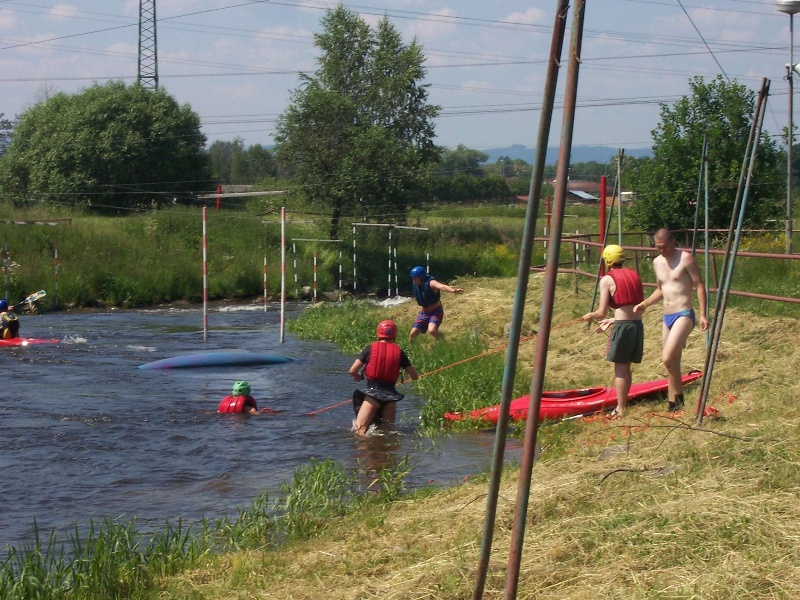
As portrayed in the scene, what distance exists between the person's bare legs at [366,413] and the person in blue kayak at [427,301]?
5115 mm

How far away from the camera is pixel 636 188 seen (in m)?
29.4

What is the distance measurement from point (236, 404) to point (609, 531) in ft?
26.2

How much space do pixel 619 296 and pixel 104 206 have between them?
37.4 m

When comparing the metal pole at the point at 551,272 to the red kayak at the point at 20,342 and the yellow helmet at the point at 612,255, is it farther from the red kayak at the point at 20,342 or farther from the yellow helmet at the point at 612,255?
the red kayak at the point at 20,342

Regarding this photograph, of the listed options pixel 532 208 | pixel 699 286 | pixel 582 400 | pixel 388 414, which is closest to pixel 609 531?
pixel 532 208

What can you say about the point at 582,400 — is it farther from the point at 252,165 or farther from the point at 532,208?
the point at 252,165

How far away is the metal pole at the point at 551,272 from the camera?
3803mm

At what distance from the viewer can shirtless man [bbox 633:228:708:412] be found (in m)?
8.97

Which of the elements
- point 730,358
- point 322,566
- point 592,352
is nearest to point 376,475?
point 322,566

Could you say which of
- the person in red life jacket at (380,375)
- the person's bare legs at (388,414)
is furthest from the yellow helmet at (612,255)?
the person's bare legs at (388,414)

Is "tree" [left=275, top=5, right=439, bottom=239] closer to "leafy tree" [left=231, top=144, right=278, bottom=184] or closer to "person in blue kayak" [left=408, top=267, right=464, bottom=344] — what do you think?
"person in blue kayak" [left=408, top=267, right=464, bottom=344]

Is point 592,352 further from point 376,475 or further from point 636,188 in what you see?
point 636,188

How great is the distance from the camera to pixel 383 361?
1056 cm

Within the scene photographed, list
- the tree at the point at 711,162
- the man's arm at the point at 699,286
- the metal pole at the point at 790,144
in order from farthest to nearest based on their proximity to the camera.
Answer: the tree at the point at 711,162
the metal pole at the point at 790,144
the man's arm at the point at 699,286
